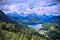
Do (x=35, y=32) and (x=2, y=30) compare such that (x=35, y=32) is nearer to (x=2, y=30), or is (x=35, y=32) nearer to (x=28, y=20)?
(x=28, y=20)

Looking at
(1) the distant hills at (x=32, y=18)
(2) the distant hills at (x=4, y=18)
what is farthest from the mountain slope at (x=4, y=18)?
(1) the distant hills at (x=32, y=18)

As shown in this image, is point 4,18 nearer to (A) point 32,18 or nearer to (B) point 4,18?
(B) point 4,18

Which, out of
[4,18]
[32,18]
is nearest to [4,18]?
[4,18]

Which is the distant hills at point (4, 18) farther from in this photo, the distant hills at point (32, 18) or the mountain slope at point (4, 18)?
the distant hills at point (32, 18)

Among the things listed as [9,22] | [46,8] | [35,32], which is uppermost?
[46,8]

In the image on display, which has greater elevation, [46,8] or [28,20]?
[46,8]

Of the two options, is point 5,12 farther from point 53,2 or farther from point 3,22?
point 53,2

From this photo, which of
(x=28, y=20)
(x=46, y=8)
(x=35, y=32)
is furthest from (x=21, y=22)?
(x=46, y=8)

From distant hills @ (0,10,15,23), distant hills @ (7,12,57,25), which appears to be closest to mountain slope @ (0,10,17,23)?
distant hills @ (0,10,15,23)

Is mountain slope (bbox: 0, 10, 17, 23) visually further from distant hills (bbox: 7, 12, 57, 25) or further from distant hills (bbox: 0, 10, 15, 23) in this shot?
distant hills (bbox: 7, 12, 57, 25)

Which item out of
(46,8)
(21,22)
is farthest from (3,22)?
(46,8)
